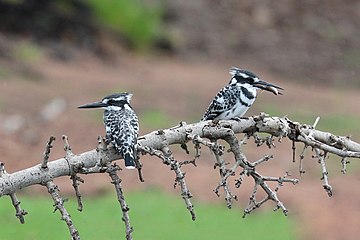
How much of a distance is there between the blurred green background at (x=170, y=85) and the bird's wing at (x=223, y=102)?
18.8ft

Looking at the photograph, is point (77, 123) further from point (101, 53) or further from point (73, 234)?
point (73, 234)

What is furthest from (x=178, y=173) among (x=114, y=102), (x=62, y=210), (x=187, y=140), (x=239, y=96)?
(x=239, y=96)

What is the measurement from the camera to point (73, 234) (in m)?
5.49

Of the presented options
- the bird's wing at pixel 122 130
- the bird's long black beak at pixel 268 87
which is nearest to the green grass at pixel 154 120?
the bird's long black beak at pixel 268 87

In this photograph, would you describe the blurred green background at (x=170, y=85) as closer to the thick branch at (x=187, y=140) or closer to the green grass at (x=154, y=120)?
the green grass at (x=154, y=120)

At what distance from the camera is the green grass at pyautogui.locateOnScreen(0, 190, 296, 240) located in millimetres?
14391

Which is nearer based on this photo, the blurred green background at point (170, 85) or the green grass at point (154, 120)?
the blurred green background at point (170, 85)

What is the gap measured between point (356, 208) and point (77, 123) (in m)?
6.59

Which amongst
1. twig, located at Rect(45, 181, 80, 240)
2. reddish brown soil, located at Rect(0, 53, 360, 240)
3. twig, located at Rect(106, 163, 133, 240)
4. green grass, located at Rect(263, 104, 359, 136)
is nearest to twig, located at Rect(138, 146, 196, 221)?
twig, located at Rect(106, 163, 133, 240)

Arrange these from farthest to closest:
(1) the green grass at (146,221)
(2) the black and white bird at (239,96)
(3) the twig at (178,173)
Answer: (1) the green grass at (146,221), (2) the black and white bird at (239,96), (3) the twig at (178,173)

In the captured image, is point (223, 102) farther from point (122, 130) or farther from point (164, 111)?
point (164, 111)

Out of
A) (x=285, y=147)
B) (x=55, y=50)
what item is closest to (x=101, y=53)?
(x=55, y=50)

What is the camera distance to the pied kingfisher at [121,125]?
6078 mm

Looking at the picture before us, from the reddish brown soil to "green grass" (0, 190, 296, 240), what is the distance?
50 cm
